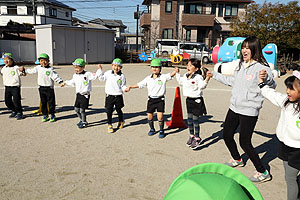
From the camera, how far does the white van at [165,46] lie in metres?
27.1

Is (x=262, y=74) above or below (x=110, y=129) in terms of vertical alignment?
above

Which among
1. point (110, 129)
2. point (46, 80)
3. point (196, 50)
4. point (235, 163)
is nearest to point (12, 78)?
point (46, 80)

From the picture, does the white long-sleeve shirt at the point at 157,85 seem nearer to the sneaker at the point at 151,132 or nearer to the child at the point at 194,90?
the child at the point at 194,90

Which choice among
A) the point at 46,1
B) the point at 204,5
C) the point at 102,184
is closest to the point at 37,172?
the point at 102,184

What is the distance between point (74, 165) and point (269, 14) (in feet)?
77.3

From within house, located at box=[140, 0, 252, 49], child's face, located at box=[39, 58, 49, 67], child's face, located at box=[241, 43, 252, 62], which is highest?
house, located at box=[140, 0, 252, 49]

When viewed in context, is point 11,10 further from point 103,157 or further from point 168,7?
point 103,157

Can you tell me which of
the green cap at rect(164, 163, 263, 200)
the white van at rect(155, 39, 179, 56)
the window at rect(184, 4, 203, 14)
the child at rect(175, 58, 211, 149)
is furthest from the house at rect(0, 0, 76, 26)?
the green cap at rect(164, 163, 263, 200)

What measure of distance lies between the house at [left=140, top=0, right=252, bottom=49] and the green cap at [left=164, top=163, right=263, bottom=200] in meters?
31.3

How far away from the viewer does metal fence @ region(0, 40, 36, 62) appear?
840 inches

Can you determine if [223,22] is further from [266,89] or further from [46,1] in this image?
[266,89]

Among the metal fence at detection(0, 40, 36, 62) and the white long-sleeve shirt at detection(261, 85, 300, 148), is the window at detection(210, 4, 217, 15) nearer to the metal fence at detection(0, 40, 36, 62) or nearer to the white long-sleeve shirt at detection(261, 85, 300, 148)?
the metal fence at detection(0, 40, 36, 62)

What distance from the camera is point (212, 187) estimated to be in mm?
1296

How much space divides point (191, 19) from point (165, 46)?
729 centimetres
